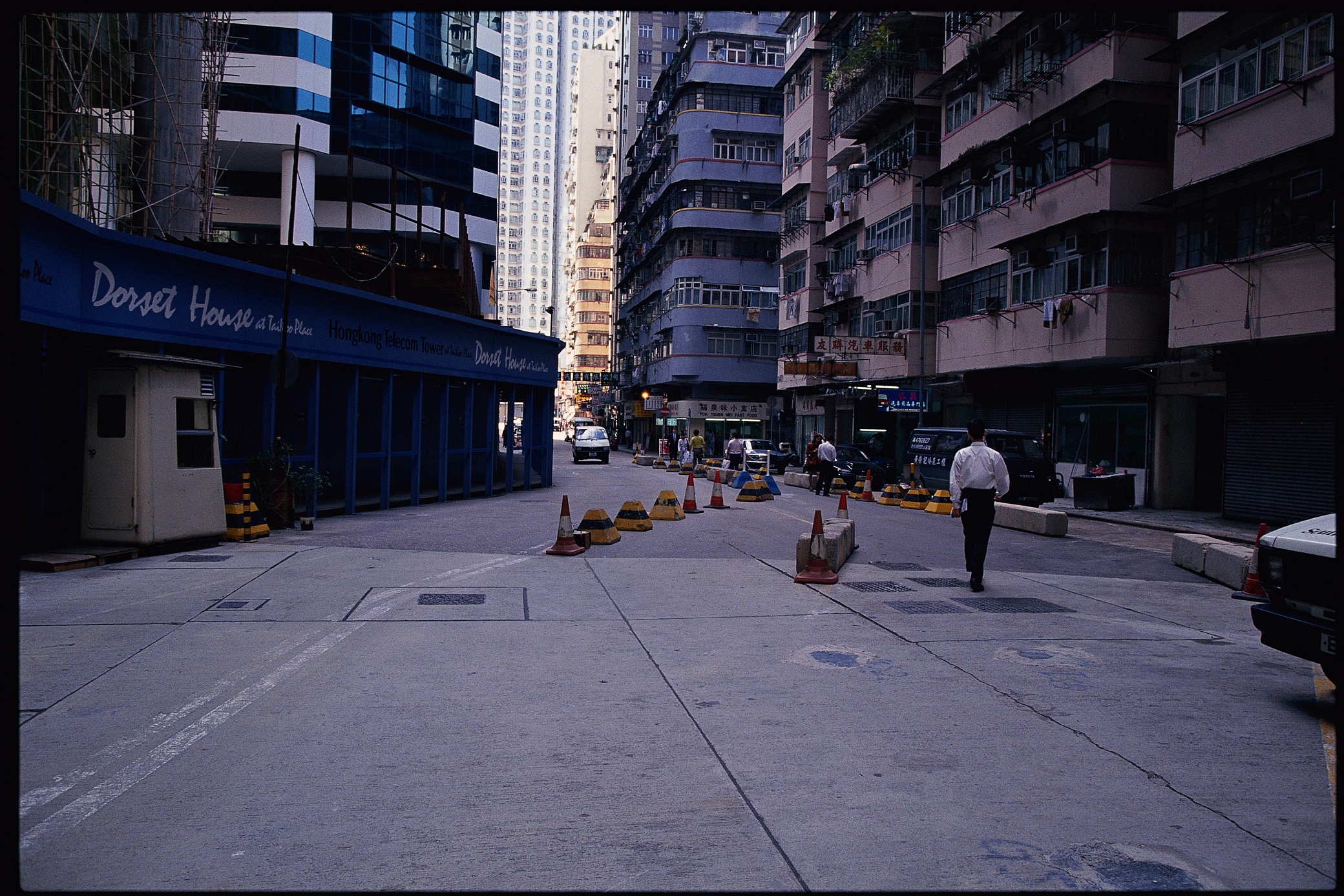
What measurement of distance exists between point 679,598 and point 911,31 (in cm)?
3365

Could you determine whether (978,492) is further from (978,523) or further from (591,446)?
(591,446)

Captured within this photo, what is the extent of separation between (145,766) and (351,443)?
1455 centimetres

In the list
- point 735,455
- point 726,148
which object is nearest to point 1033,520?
point 735,455

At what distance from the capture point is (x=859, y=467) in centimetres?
3269

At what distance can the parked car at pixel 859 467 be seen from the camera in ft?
106

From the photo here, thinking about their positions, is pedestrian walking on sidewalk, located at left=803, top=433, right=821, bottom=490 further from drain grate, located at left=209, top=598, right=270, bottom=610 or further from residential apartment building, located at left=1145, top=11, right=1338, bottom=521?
drain grate, located at left=209, top=598, right=270, bottom=610

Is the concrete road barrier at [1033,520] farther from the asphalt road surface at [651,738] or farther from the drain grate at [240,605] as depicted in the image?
the drain grate at [240,605]

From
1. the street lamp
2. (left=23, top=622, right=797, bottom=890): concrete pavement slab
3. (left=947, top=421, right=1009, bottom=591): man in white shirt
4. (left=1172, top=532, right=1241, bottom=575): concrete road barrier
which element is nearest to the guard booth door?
(left=23, top=622, right=797, bottom=890): concrete pavement slab

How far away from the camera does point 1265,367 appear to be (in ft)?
71.9

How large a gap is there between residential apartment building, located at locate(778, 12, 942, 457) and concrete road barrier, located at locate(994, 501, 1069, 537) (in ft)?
47.6

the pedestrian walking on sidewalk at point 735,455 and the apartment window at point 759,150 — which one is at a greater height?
the apartment window at point 759,150

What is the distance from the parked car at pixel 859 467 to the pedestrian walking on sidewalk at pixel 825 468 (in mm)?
1009

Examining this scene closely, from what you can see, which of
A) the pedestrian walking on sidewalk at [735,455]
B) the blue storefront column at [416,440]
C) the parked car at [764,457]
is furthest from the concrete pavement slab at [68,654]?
the parked car at [764,457]

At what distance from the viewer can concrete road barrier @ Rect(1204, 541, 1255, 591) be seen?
40.5ft
